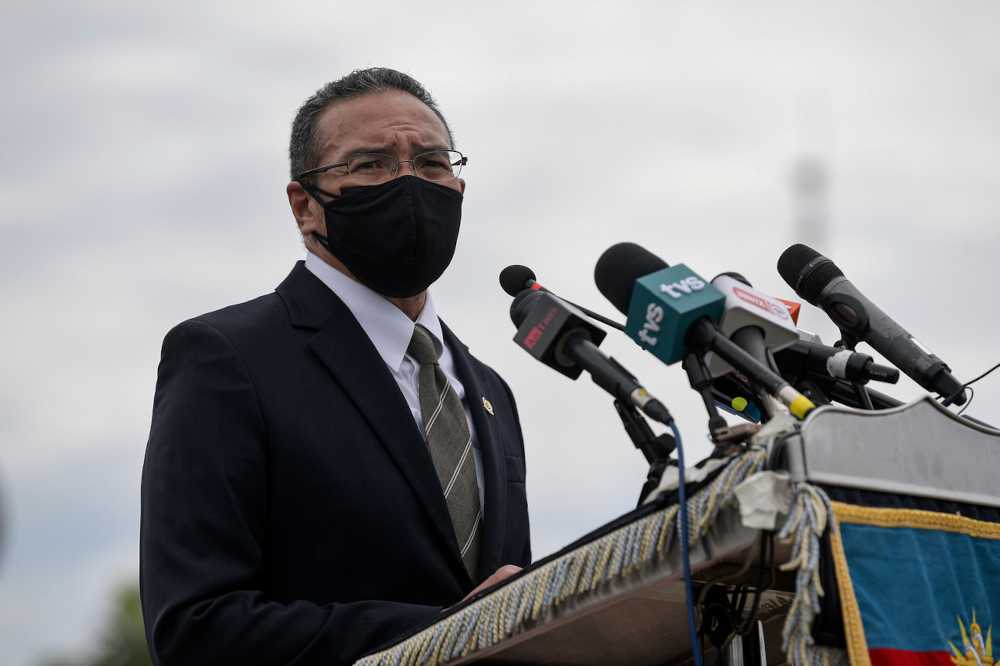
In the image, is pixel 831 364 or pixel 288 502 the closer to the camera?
pixel 831 364

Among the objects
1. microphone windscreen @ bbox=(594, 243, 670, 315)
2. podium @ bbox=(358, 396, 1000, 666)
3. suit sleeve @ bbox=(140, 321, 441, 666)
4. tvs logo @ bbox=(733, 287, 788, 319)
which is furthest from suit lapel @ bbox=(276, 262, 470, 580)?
tvs logo @ bbox=(733, 287, 788, 319)

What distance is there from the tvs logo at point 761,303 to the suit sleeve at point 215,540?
914mm

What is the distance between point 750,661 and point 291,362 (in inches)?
53.5

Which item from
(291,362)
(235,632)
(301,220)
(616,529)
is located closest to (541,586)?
(616,529)

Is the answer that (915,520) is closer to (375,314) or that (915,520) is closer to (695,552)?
(695,552)

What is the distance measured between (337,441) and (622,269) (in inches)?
36.1

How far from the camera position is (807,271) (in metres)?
2.27

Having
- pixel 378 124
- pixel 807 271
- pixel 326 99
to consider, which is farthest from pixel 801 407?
pixel 326 99

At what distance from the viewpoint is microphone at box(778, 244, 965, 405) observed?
2027mm

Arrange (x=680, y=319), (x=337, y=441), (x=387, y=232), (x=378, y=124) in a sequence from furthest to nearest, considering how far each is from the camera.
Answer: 1. (x=378, y=124)
2. (x=387, y=232)
3. (x=337, y=441)
4. (x=680, y=319)

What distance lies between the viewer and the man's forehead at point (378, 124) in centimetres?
298

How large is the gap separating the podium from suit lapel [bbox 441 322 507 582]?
2.08 ft

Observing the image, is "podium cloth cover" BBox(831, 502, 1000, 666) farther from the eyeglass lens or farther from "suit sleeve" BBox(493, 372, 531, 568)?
the eyeglass lens

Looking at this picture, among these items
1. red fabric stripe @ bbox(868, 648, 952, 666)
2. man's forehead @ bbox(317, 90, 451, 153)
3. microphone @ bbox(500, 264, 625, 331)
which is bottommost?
red fabric stripe @ bbox(868, 648, 952, 666)
